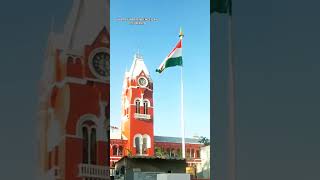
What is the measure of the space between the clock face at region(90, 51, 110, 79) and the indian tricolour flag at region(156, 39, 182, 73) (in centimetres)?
194

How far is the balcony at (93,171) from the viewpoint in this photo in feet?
8.70

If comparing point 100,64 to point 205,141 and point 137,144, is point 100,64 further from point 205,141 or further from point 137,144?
point 137,144

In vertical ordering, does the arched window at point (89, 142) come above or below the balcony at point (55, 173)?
above

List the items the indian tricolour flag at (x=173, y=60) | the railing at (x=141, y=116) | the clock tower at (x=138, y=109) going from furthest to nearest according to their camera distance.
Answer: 1. the railing at (x=141, y=116)
2. the indian tricolour flag at (x=173, y=60)
3. the clock tower at (x=138, y=109)

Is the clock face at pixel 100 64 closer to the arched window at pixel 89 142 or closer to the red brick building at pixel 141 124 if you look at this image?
the arched window at pixel 89 142

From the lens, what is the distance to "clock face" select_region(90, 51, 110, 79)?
108 inches

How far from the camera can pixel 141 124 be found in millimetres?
5078

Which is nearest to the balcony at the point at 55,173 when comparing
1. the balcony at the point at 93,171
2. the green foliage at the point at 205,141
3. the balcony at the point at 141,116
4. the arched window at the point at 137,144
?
the balcony at the point at 93,171
